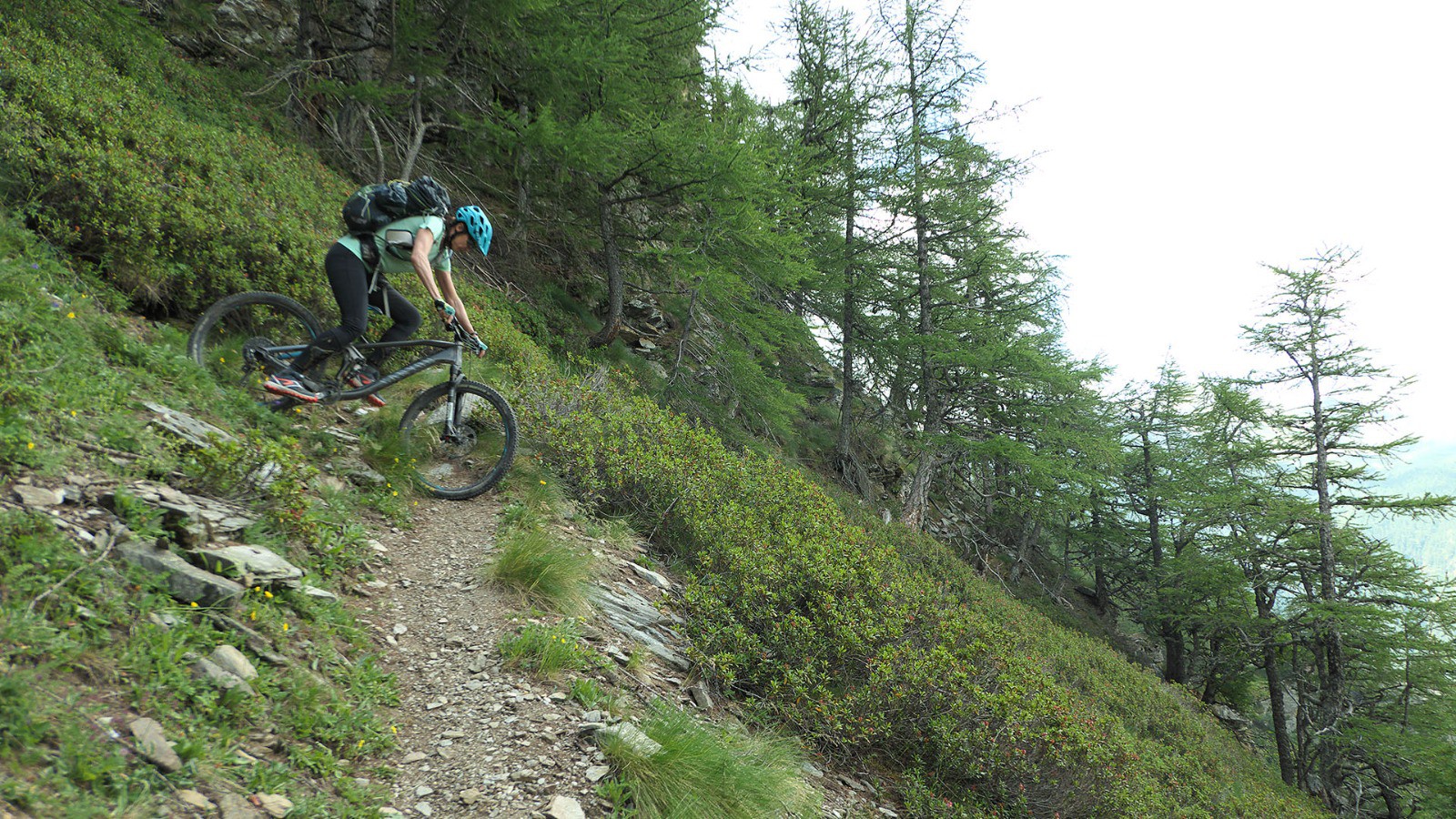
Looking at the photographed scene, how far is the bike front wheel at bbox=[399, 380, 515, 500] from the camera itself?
5594mm

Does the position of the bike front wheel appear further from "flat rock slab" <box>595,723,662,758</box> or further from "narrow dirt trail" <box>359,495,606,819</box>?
"flat rock slab" <box>595,723,662,758</box>

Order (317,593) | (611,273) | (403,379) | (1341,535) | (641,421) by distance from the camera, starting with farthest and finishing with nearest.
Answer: (1341,535) < (611,273) < (641,421) < (403,379) < (317,593)

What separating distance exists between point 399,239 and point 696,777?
453 centimetres

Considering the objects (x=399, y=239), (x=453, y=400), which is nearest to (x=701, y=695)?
(x=453, y=400)

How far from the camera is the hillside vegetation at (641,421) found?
297 cm

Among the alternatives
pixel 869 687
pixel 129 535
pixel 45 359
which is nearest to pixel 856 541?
pixel 869 687

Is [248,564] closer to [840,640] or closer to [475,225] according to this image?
[475,225]

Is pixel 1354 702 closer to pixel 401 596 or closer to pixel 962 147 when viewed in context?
pixel 962 147

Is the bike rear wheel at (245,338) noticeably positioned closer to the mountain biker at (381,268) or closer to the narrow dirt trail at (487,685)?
the mountain biker at (381,268)

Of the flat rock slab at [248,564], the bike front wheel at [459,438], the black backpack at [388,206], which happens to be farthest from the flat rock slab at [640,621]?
the black backpack at [388,206]

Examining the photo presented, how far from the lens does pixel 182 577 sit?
2758mm

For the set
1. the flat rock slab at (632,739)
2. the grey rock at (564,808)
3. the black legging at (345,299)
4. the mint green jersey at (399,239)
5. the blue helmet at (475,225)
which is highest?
the blue helmet at (475,225)

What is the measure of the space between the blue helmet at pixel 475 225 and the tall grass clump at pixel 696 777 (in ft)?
12.9

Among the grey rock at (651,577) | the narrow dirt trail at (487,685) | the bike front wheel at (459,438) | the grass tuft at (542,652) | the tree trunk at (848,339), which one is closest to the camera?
the narrow dirt trail at (487,685)
